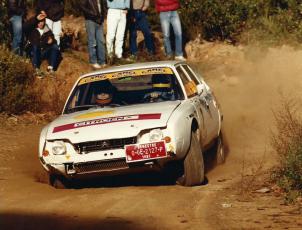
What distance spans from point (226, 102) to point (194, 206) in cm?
876

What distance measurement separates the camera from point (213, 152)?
12.1 metres

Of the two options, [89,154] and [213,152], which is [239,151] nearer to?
[213,152]

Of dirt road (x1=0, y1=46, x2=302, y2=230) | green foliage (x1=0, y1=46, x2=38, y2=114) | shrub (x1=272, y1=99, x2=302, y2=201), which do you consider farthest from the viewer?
green foliage (x1=0, y1=46, x2=38, y2=114)

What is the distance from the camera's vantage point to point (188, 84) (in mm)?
10992

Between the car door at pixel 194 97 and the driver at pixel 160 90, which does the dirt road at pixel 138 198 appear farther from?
the driver at pixel 160 90

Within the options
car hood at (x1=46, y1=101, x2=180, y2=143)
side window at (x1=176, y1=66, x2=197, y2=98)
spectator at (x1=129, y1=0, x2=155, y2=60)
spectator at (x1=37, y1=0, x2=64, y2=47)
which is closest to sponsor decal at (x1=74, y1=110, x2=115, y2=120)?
car hood at (x1=46, y1=101, x2=180, y2=143)

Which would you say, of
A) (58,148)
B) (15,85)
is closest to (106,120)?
(58,148)

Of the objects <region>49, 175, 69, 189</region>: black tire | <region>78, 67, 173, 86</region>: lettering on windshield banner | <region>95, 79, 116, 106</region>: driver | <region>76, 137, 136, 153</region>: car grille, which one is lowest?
<region>49, 175, 69, 189</region>: black tire

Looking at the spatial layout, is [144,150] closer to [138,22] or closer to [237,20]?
[138,22]

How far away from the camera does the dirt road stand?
7785mm

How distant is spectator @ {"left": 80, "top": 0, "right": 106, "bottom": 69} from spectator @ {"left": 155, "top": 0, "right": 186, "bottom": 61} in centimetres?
142

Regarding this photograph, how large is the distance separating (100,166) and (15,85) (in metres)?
6.92

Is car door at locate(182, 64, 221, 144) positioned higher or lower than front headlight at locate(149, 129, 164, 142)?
lower

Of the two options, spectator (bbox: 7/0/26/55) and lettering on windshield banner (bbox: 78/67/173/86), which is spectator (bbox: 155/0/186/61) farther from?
lettering on windshield banner (bbox: 78/67/173/86)
